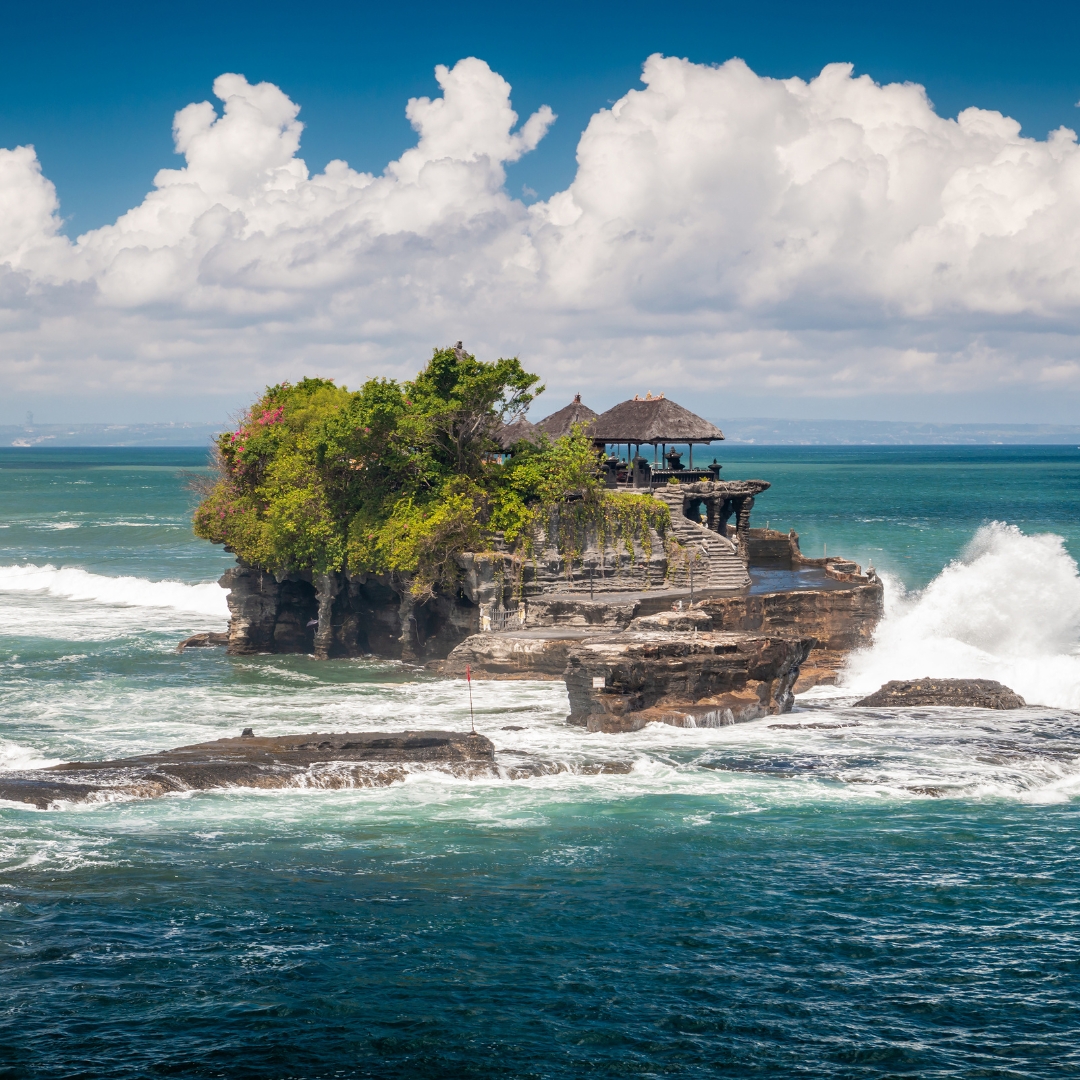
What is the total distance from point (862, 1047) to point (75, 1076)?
10865mm

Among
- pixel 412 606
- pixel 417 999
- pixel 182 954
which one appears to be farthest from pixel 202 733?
pixel 417 999

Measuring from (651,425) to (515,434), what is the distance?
5.41 metres

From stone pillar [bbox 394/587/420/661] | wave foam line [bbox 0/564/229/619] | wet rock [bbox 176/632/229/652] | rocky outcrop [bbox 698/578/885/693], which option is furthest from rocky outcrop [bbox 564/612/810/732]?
wave foam line [bbox 0/564/229/619]

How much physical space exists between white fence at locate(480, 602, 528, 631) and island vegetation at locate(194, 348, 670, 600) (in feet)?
5.96

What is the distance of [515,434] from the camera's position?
4991 cm

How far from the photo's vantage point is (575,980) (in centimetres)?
2000

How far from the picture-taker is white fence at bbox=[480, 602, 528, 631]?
45188 mm

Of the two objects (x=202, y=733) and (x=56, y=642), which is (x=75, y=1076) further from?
(x=56, y=642)

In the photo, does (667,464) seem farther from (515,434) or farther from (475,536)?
(475,536)

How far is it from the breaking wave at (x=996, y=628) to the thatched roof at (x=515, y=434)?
15.1 m

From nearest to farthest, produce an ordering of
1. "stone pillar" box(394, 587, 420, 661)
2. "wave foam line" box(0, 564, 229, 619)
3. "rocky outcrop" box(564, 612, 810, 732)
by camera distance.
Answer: "rocky outcrop" box(564, 612, 810, 732), "stone pillar" box(394, 587, 420, 661), "wave foam line" box(0, 564, 229, 619)

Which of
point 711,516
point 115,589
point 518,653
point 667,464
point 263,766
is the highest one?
point 667,464

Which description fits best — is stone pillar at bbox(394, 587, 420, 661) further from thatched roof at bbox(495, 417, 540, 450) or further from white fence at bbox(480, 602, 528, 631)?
thatched roof at bbox(495, 417, 540, 450)

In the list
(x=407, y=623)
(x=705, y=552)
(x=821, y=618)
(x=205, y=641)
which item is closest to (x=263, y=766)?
(x=407, y=623)
